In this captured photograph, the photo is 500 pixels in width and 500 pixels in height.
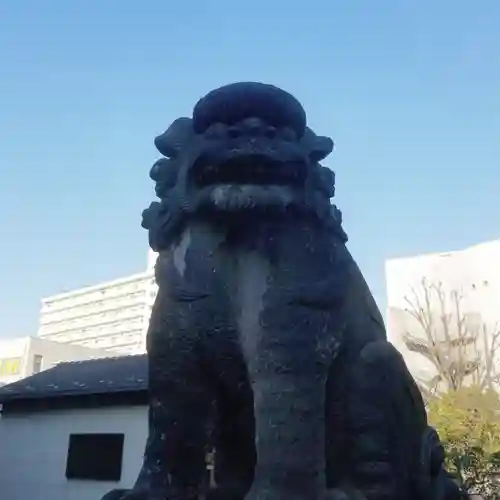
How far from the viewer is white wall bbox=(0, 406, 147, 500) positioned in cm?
971

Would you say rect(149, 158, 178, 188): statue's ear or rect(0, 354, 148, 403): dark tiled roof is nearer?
rect(149, 158, 178, 188): statue's ear

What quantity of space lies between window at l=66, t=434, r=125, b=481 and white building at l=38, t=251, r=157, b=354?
42302 mm

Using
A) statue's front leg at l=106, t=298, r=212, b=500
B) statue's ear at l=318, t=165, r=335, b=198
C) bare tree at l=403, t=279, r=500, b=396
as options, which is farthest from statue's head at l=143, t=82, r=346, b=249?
bare tree at l=403, t=279, r=500, b=396

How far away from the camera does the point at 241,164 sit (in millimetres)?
1770

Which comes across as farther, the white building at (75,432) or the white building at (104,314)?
the white building at (104,314)

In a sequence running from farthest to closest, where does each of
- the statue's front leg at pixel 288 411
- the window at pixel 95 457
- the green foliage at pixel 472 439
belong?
the window at pixel 95 457
the green foliage at pixel 472 439
the statue's front leg at pixel 288 411

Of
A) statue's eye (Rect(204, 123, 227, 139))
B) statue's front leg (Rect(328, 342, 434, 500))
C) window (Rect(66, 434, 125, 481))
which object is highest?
statue's eye (Rect(204, 123, 227, 139))

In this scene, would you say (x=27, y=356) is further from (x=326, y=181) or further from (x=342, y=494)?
(x=342, y=494)

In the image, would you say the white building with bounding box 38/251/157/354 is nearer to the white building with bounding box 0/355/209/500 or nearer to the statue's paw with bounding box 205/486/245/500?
the white building with bounding box 0/355/209/500

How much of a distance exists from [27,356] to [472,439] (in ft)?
82.9

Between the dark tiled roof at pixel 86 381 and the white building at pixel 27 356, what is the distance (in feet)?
61.5

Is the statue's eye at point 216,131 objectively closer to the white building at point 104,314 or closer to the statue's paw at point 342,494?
the statue's paw at point 342,494

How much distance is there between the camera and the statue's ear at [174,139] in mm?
1898

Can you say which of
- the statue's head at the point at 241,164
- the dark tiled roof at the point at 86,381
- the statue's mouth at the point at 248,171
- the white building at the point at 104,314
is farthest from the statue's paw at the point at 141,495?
the white building at the point at 104,314
